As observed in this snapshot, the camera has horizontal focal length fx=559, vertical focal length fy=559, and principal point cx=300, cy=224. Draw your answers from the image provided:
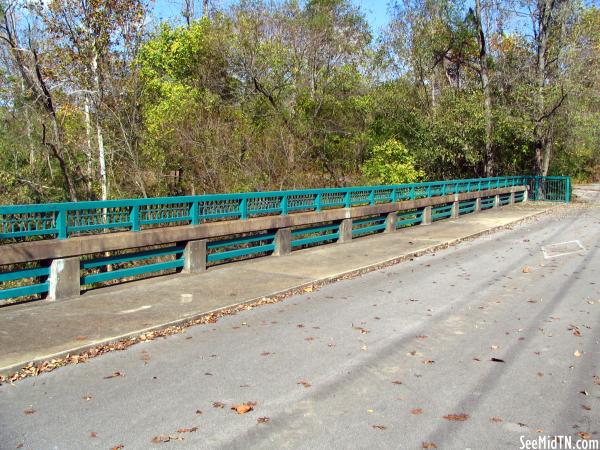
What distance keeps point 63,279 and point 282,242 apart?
5.17 m

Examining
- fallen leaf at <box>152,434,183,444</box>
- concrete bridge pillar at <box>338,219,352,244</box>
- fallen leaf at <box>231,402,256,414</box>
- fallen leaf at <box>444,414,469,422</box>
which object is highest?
concrete bridge pillar at <box>338,219,352,244</box>

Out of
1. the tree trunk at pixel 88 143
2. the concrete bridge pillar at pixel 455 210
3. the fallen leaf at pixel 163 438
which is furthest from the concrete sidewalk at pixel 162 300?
the concrete bridge pillar at pixel 455 210

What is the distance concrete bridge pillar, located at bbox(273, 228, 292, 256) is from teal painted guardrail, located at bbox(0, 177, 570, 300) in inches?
7.1

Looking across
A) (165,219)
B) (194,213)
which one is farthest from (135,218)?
(194,213)

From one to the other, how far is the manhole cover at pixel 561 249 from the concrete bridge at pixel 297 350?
0.59m

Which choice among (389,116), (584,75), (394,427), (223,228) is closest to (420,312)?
(394,427)

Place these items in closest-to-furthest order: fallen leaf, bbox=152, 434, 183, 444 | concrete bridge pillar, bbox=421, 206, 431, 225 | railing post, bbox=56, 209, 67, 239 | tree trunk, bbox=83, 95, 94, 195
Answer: fallen leaf, bbox=152, 434, 183, 444 < railing post, bbox=56, 209, 67, 239 < tree trunk, bbox=83, 95, 94, 195 < concrete bridge pillar, bbox=421, 206, 431, 225

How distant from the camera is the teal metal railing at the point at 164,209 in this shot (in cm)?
775

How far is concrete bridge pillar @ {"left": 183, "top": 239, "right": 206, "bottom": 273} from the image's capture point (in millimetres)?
9934

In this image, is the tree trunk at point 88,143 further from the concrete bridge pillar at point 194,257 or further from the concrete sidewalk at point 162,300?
the concrete sidewalk at point 162,300

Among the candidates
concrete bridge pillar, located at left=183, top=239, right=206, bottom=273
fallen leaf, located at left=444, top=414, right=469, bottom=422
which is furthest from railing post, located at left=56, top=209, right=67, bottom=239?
fallen leaf, located at left=444, top=414, right=469, bottom=422

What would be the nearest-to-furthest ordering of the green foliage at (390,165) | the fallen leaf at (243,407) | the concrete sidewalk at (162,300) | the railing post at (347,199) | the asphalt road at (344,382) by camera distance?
the asphalt road at (344,382) < the fallen leaf at (243,407) < the concrete sidewalk at (162,300) < the railing post at (347,199) < the green foliage at (390,165)

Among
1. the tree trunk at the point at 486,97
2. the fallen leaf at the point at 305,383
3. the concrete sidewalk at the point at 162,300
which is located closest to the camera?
the fallen leaf at the point at 305,383

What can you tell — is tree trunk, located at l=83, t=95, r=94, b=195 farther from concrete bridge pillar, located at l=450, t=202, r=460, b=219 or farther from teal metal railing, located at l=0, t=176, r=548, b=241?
concrete bridge pillar, located at l=450, t=202, r=460, b=219
